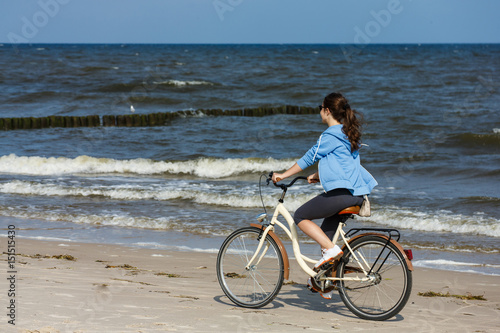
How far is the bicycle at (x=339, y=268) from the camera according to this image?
4781 millimetres

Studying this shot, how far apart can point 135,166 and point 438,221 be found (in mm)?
8554

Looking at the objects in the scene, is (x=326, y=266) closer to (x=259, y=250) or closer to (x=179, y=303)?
(x=259, y=250)

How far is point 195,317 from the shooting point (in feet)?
15.6

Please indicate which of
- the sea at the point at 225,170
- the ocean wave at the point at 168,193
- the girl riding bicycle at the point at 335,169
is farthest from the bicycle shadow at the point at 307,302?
the ocean wave at the point at 168,193

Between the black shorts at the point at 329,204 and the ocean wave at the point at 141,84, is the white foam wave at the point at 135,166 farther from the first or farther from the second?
the ocean wave at the point at 141,84

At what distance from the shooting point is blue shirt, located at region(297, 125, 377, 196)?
15.4 ft

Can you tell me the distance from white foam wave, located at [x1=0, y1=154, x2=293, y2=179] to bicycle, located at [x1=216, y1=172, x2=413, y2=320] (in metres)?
9.36

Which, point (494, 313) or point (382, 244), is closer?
point (382, 244)

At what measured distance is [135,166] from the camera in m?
15.3

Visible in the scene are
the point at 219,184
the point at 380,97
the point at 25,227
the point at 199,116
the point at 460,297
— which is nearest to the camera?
the point at 460,297

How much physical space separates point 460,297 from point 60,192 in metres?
8.84

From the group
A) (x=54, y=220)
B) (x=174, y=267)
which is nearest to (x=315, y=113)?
(x=54, y=220)

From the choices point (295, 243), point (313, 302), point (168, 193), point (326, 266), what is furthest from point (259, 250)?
point (168, 193)

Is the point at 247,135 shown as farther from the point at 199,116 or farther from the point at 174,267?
the point at 174,267
